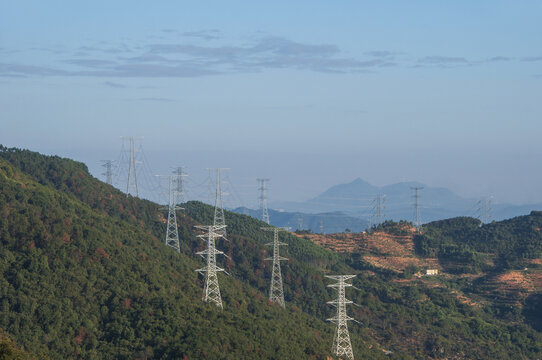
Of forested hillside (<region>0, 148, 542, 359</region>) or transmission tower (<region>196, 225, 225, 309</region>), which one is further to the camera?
transmission tower (<region>196, 225, 225, 309</region>)

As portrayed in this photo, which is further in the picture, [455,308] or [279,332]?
[455,308]

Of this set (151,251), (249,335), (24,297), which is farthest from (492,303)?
(24,297)

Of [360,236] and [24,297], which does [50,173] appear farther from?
[360,236]

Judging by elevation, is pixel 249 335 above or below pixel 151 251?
below

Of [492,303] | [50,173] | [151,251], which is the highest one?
[50,173]

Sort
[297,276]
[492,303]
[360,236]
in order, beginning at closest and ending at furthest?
[297,276]
[492,303]
[360,236]

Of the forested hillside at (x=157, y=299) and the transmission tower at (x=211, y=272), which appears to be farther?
the transmission tower at (x=211, y=272)

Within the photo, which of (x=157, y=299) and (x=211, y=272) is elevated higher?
(x=211, y=272)

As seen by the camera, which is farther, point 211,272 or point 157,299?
point 211,272
